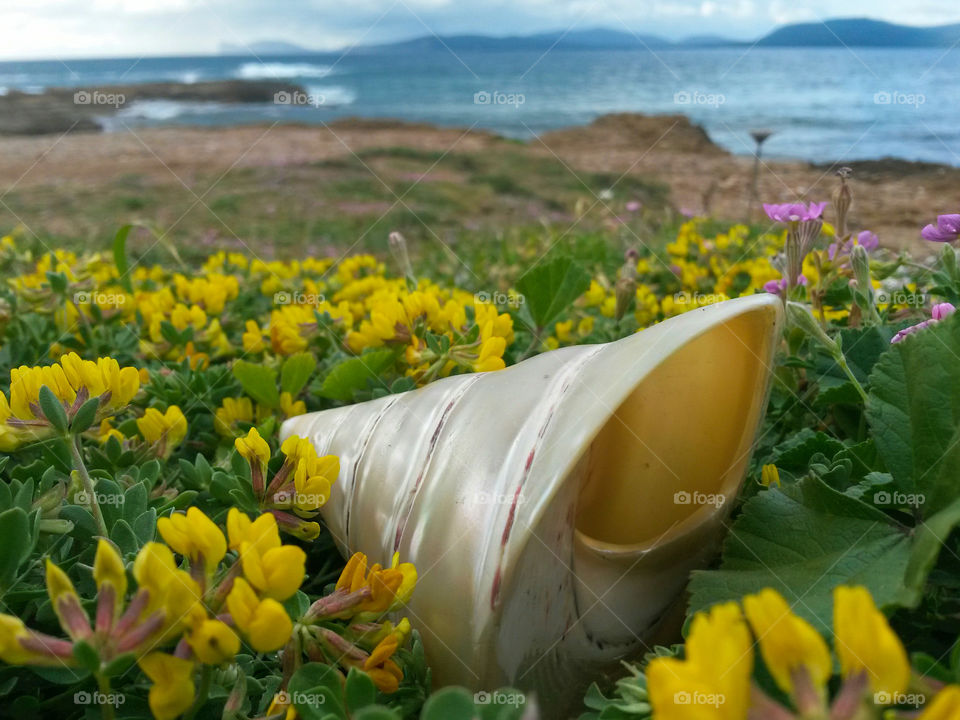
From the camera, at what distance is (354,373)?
1221 millimetres

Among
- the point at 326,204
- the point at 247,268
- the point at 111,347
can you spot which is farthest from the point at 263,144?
the point at 111,347

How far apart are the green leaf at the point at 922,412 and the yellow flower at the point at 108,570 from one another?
24.1 inches

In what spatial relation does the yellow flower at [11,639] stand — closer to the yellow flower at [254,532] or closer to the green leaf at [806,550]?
the yellow flower at [254,532]

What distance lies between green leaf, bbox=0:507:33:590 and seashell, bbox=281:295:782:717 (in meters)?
0.30

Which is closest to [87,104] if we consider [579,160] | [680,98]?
[579,160]

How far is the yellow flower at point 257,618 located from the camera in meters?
0.52

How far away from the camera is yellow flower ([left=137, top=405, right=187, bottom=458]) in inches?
43.6

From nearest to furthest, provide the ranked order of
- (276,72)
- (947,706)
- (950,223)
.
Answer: (947,706) → (950,223) → (276,72)

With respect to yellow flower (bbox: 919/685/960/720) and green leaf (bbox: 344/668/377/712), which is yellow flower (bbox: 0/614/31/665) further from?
yellow flower (bbox: 919/685/960/720)

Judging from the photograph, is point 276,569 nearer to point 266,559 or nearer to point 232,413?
point 266,559

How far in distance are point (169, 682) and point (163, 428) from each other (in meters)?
0.64

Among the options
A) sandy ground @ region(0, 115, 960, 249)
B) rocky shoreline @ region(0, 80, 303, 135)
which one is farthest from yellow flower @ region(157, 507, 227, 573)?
rocky shoreline @ region(0, 80, 303, 135)

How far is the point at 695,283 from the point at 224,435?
5.10ft

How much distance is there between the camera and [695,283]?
2.39 m
